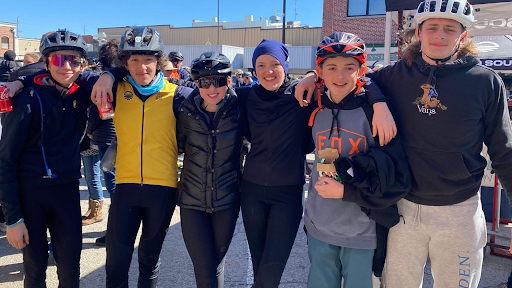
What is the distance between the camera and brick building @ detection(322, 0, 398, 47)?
73.9 feet

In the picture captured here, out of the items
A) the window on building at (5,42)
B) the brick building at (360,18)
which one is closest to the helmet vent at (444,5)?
the brick building at (360,18)

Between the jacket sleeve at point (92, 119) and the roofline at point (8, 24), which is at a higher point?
the roofline at point (8, 24)

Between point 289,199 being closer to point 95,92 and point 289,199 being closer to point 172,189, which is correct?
point 172,189

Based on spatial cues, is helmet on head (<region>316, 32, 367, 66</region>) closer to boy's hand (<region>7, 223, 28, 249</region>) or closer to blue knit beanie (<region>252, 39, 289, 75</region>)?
blue knit beanie (<region>252, 39, 289, 75</region>)

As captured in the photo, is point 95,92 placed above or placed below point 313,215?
above

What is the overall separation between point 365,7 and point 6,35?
179 ft

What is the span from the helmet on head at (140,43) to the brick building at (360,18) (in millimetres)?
21943

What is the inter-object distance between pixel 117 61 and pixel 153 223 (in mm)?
1459

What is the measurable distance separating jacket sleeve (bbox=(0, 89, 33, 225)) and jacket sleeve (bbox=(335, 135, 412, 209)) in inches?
86.1

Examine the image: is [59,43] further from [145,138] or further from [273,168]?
[273,168]

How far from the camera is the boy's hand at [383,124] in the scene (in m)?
2.25

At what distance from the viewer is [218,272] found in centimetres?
283

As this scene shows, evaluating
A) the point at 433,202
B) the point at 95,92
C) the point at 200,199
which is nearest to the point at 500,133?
the point at 433,202

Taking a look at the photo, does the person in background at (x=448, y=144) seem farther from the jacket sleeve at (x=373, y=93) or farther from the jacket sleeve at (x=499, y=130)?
the jacket sleeve at (x=373, y=93)
